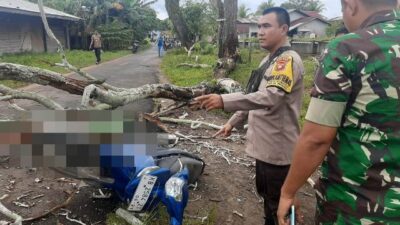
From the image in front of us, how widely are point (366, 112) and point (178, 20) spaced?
73.6 ft

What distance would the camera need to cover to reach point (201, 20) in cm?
3069

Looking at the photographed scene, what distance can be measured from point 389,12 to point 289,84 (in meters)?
0.98

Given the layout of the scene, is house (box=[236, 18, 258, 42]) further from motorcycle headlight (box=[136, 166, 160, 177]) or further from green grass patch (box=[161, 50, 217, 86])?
Answer: motorcycle headlight (box=[136, 166, 160, 177])

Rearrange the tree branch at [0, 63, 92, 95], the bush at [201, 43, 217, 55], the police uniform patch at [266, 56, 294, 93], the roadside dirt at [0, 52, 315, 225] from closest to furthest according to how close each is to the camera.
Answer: the police uniform patch at [266, 56, 294, 93]
the roadside dirt at [0, 52, 315, 225]
the tree branch at [0, 63, 92, 95]
the bush at [201, 43, 217, 55]

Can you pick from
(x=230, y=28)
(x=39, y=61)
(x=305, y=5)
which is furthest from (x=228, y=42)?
(x=305, y=5)

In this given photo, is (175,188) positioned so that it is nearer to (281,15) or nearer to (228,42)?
(281,15)

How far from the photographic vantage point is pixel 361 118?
4.56 ft

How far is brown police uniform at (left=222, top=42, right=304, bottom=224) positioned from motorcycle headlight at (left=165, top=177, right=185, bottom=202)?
1.89 ft

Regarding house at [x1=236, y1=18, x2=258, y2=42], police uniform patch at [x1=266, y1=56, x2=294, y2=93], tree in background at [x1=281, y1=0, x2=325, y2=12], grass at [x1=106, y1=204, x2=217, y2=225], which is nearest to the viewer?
police uniform patch at [x1=266, y1=56, x2=294, y2=93]

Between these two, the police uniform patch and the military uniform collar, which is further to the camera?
the police uniform patch

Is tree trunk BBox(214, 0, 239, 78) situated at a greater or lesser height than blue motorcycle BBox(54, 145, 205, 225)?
greater

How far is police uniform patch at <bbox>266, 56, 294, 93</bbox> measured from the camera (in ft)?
7.68

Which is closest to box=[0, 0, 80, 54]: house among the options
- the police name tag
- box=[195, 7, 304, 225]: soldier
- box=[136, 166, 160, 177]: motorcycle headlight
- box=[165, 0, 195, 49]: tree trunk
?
box=[165, 0, 195, 49]: tree trunk

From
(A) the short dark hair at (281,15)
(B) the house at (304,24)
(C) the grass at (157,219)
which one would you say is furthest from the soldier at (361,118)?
(B) the house at (304,24)
